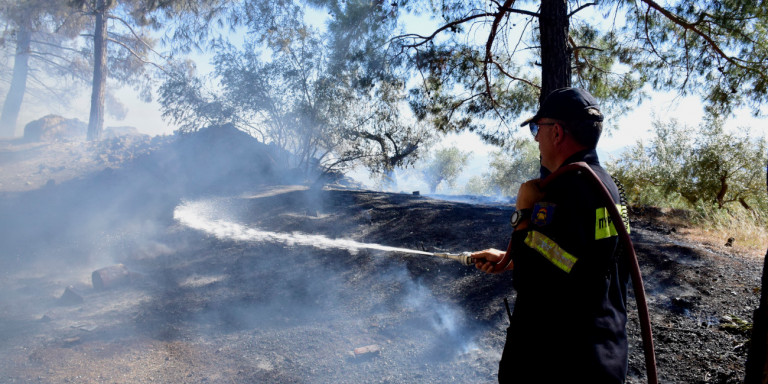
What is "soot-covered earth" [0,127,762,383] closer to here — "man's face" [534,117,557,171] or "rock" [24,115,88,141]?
"man's face" [534,117,557,171]

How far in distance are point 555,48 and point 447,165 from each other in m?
41.9

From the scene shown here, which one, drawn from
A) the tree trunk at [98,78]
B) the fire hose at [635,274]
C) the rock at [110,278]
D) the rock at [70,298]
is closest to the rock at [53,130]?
the tree trunk at [98,78]

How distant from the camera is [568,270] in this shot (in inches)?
53.4

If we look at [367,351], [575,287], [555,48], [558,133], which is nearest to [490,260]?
[575,287]

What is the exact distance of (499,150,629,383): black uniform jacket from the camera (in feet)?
4.48

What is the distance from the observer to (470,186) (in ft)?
179

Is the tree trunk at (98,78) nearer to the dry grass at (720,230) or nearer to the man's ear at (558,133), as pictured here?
the man's ear at (558,133)

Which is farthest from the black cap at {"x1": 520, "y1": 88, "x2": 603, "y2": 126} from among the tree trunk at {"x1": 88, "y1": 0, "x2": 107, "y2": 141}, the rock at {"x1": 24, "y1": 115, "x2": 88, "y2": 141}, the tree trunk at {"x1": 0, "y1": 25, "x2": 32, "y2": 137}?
the tree trunk at {"x1": 0, "y1": 25, "x2": 32, "y2": 137}

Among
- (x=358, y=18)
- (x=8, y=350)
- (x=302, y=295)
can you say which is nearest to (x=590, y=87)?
(x=358, y=18)

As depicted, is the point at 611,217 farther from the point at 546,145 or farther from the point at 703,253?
the point at 703,253

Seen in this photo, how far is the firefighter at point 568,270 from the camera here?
54.0 inches

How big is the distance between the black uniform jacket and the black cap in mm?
161

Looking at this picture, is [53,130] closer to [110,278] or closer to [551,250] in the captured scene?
[110,278]

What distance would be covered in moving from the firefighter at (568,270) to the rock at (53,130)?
64.5 feet
